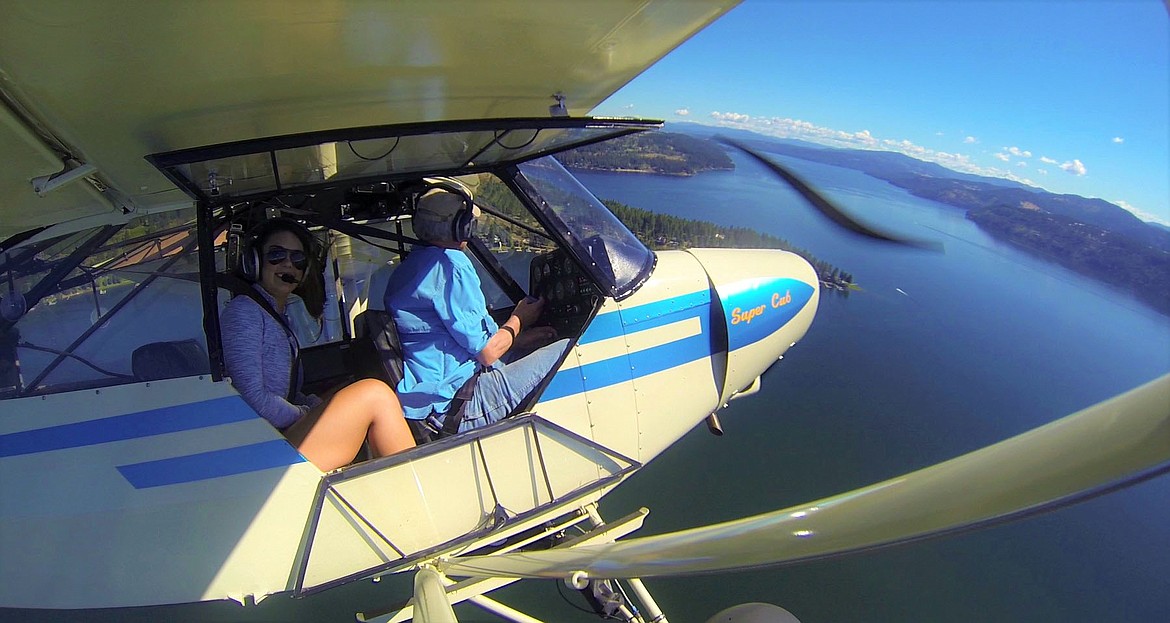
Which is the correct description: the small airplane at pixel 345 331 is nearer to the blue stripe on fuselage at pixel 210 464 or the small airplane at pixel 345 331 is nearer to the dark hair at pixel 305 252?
the blue stripe on fuselage at pixel 210 464

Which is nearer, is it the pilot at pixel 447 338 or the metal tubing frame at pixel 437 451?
the metal tubing frame at pixel 437 451

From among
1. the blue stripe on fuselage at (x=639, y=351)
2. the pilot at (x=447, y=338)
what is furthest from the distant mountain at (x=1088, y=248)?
the pilot at (x=447, y=338)

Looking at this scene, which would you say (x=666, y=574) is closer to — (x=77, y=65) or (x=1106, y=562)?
(x=77, y=65)

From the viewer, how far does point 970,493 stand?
0.95 metres

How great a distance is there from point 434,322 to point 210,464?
90cm

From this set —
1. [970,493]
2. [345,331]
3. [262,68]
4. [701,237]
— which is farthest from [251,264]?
[701,237]

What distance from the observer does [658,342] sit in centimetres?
276

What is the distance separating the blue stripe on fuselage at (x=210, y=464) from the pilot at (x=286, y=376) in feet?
0.36

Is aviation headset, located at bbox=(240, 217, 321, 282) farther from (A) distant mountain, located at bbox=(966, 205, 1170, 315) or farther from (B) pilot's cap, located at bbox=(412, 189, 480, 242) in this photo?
(A) distant mountain, located at bbox=(966, 205, 1170, 315)

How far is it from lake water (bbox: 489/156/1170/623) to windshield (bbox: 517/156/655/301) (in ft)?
4.72

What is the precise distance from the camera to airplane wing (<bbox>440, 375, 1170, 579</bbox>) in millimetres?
805

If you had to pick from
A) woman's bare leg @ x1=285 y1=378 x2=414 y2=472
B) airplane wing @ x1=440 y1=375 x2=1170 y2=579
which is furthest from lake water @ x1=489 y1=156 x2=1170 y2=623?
woman's bare leg @ x1=285 y1=378 x2=414 y2=472

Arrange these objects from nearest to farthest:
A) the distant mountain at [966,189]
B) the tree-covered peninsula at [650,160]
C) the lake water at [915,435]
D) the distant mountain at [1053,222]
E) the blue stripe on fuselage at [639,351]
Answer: the blue stripe on fuselage at [639,351], the lake water at [915,435], the distant mountain at [1053,222], the distant mountain at [966,189], the tree-covered peninsula at [650,160]

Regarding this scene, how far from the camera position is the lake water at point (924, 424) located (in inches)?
162
